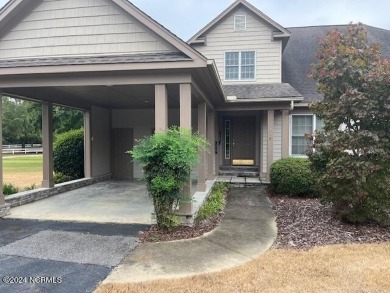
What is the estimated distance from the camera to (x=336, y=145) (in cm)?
597

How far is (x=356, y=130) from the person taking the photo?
20.1 ft

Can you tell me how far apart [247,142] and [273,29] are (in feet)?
15.4

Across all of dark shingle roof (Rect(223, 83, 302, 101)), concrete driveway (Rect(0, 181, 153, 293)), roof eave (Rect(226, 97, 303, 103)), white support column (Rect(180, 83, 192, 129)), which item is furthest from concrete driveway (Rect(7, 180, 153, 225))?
dark shingle roof (Rect(223, 83, 302, 101))

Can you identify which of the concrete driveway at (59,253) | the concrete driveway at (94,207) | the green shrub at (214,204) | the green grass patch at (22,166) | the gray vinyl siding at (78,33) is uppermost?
the gray vinyl siding at (78,33)

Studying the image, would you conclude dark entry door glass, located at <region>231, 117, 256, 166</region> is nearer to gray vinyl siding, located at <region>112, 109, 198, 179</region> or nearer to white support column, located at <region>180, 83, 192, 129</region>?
gray vinyl siding, located at <region>112, 109, 198, 179</region>

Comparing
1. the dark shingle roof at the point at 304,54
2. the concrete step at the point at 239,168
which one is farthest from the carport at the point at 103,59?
the dark shingle roof at the point at 304,54

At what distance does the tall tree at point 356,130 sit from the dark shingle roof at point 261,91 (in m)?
4.42

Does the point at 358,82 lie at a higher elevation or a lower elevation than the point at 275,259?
higher

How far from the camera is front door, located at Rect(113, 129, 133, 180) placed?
13.3 metres

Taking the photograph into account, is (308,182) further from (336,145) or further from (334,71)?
(334,71)

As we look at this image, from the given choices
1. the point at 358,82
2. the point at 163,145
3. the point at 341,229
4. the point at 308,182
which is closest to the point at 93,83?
the point at 163,145

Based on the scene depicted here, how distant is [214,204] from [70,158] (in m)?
7.56

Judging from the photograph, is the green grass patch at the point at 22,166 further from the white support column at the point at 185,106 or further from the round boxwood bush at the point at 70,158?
the white support column at the point at 185,106

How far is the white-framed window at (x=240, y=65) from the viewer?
40.9 feet
